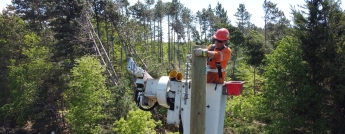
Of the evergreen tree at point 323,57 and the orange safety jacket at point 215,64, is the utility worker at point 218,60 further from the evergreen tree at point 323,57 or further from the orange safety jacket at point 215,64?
the evergreen tree at point 323,57

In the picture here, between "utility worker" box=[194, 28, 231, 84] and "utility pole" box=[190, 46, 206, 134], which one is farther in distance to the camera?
"utility worker" box=[194, 28, 231, 84]

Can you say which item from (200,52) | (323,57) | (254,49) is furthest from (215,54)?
(254,49)

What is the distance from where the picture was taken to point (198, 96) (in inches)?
140

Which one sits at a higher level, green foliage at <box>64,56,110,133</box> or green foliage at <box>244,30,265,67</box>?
green foliage at <box>244,30,265,67</box>

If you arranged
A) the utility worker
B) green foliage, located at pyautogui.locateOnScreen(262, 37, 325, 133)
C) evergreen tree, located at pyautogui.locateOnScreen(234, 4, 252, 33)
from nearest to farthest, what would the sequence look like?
the utility worker < green foliage, located at pyautogui.locateOnScreen(262, 37, 325, 133) < evergreen tree, located at pyautogui.locateOnScreen(234, 4, 252, 33)

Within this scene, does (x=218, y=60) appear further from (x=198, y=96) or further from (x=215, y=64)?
(x=198, y=96)

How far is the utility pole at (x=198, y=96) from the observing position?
3.55 metres

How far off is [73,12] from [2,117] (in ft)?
49.4

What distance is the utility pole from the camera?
3549 mm

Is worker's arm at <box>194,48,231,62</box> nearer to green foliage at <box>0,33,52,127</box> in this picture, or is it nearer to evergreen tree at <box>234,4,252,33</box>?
green foliage at <box>0,33,52,127</box>

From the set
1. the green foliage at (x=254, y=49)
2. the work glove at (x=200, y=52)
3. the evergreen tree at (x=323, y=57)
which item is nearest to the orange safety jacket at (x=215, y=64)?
the work glove at (x=200, y=52)

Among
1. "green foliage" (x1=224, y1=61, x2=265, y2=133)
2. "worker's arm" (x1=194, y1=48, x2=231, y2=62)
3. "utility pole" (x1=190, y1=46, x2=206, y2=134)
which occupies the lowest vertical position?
"green foliage" (x1=224, y1=61, x2=265, y2=133)

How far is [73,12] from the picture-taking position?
24.0 metres

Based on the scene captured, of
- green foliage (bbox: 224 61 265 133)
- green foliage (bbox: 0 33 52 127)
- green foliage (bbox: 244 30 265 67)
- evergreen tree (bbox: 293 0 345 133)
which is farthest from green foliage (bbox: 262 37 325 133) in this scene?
green foliage (bbox: 0 33 52 127)
